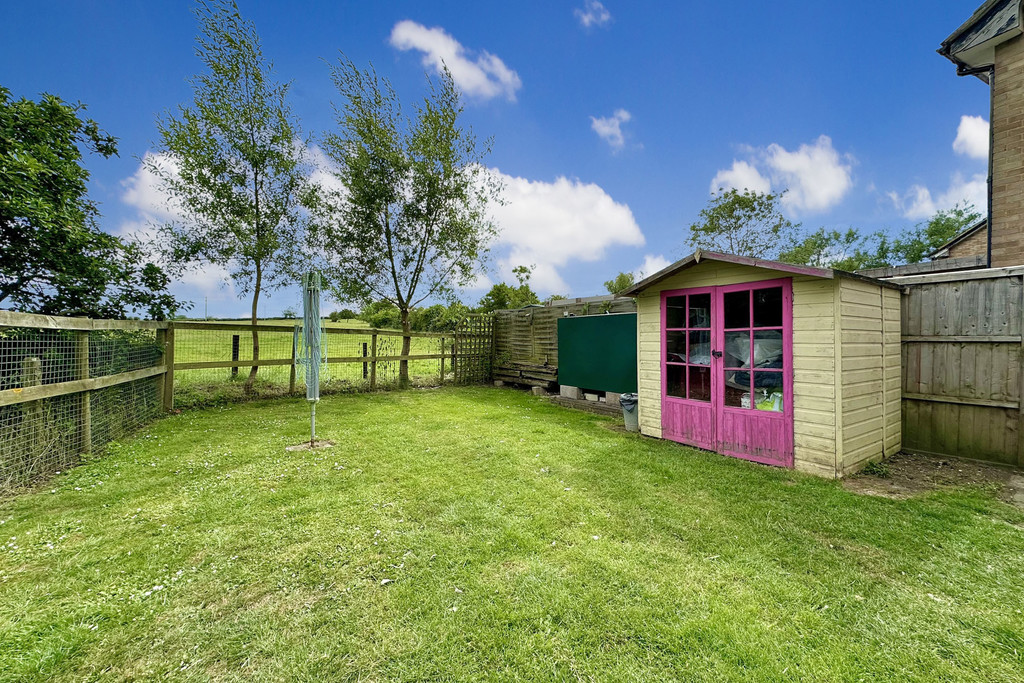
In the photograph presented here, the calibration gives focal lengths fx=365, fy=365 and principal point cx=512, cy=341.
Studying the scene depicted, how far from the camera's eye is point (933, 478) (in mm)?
3490

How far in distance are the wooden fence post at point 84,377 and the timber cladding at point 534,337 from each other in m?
7.03

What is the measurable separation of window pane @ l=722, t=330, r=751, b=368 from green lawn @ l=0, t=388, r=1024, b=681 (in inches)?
45.8

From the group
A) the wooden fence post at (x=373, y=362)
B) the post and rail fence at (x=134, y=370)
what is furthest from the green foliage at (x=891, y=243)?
the wooden fence post at (x=373, y=362)

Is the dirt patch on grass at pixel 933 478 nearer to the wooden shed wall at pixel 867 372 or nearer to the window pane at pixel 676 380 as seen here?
the wooden shed wall at pixel 867 372

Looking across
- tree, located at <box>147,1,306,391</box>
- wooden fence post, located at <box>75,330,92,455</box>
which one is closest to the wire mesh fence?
wooden fence post, located at <box>75,330,92,455</box>

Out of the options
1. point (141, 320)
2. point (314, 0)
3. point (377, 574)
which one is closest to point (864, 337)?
point (377, 574)

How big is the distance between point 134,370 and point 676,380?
7057mm

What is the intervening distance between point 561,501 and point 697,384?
256 centimetres

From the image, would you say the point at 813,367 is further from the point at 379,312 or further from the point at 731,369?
the point at 379,312

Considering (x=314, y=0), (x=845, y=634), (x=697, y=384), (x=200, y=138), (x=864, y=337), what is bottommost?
(x=845, y=634)

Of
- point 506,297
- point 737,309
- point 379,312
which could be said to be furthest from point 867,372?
point 506,297

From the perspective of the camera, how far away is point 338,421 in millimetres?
5566

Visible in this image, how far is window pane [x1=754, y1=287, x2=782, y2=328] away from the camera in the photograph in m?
3.87

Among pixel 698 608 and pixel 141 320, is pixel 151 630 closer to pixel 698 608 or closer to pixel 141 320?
pixel 698 608
